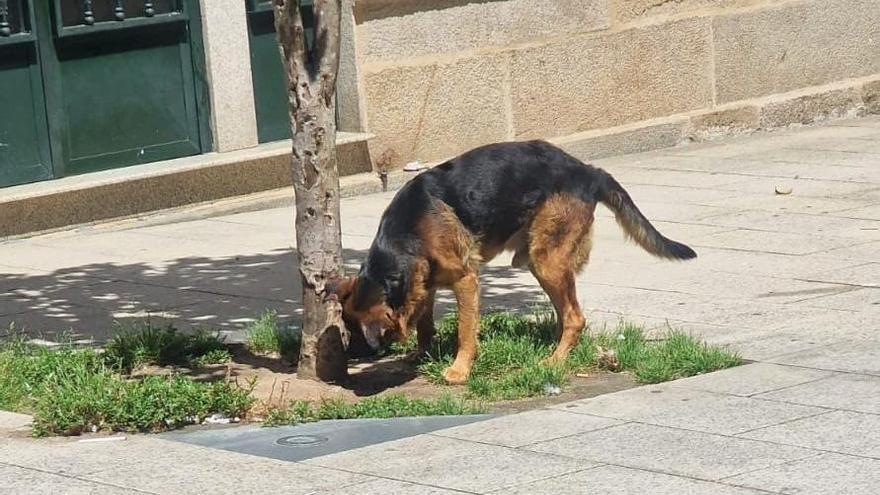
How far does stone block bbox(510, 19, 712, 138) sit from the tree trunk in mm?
6671

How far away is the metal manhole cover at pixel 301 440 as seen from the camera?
21.6 ft

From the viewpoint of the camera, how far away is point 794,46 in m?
16.2

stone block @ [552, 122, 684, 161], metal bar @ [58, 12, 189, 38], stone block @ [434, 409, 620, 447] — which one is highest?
metal bar @ [58, 12, 189, 38]

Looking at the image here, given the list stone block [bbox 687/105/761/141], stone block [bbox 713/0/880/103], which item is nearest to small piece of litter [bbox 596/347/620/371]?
stone block [bbox 687/105/761/141]

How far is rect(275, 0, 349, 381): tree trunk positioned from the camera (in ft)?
25.3

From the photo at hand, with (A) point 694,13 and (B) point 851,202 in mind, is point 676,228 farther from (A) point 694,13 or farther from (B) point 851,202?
(A) point 694,13

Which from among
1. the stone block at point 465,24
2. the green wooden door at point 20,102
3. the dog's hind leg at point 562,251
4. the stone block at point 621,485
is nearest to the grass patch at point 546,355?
the dog's hind leg at point 562,251

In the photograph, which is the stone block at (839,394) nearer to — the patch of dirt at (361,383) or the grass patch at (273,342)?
the patch of dirt at (361,383)

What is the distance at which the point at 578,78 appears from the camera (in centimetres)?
1477

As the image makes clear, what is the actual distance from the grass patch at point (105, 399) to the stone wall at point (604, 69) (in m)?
6.23

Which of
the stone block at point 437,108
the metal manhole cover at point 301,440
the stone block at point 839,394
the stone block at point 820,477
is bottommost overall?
the stone block at point 820,477

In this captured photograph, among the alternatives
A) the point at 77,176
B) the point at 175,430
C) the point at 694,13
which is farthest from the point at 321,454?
the point at 694,13

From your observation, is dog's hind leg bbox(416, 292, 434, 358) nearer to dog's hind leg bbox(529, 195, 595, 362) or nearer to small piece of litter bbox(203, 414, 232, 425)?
dog's hind leg bbox(529, 195, 595, 362)

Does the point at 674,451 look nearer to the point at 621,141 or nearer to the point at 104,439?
the point at 104,439
